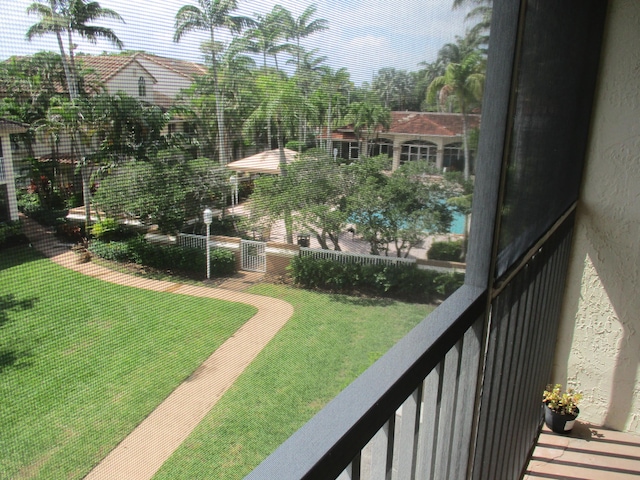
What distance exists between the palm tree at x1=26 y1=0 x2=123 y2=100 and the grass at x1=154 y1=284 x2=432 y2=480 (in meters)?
0.35

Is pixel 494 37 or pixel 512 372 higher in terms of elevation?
pixel 494 37

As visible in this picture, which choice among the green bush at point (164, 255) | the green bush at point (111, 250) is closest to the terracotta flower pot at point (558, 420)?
the green bush at point (164, 255)

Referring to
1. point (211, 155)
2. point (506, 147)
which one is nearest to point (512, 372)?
point (506, 147)

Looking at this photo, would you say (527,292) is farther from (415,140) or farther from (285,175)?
(285,175)

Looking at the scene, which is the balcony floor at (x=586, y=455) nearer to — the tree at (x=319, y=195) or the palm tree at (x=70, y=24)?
the tree at (x=319, y=195)

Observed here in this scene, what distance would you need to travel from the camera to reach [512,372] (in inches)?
73.4

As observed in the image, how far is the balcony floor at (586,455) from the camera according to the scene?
2.61 meters

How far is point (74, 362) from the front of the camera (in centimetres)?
42

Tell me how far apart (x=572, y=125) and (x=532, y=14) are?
4.00ft

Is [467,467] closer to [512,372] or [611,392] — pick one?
[512,372]

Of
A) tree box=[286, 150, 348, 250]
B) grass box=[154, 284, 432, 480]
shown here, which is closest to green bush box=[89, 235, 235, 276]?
grass box=[154, 284, 432, 480]

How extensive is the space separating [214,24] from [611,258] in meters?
3.23

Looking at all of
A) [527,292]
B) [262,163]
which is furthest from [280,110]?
[527,292]

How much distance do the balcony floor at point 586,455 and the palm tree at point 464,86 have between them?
6.87ft
